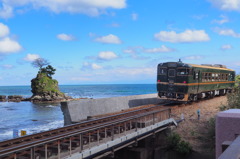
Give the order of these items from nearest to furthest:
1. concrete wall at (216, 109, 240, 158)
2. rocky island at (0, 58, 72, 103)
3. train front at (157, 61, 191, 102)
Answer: concrete wall at (216, 109, 240, 158) < train front at (157, 61, 191, 102) < rocky island at (0, 58, 72, 103)

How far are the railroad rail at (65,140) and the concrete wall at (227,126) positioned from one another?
4.93 meters

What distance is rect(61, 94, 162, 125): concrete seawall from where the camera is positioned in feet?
60.3

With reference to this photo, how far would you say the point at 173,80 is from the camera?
23.0 metres

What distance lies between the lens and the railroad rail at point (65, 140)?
346 inches

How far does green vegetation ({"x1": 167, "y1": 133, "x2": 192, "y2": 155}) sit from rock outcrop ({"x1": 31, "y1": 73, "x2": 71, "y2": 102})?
70.4m

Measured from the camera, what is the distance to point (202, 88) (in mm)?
24562

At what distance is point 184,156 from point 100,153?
5.87 meters

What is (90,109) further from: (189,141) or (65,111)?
(189,141)

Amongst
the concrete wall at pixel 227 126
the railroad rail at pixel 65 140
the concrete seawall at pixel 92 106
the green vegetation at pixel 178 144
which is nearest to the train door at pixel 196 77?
the concrete seawall at pixel 92 106

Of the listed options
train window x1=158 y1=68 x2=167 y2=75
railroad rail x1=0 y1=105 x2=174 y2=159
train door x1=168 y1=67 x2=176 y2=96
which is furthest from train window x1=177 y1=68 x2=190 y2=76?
railroad rail x1=0 y1=105 x2=174 y2=159

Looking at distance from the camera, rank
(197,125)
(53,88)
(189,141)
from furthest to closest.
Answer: (53,88) → (197,125) → (189,141)

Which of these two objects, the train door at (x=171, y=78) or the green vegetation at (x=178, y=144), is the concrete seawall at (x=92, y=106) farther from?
the green vegetation at (x=178, y=144)

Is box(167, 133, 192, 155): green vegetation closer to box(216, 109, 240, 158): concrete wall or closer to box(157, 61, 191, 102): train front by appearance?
box(157, 61, 191, 102): train front

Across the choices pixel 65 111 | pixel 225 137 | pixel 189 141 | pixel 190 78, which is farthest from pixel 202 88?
pixel 225 137
